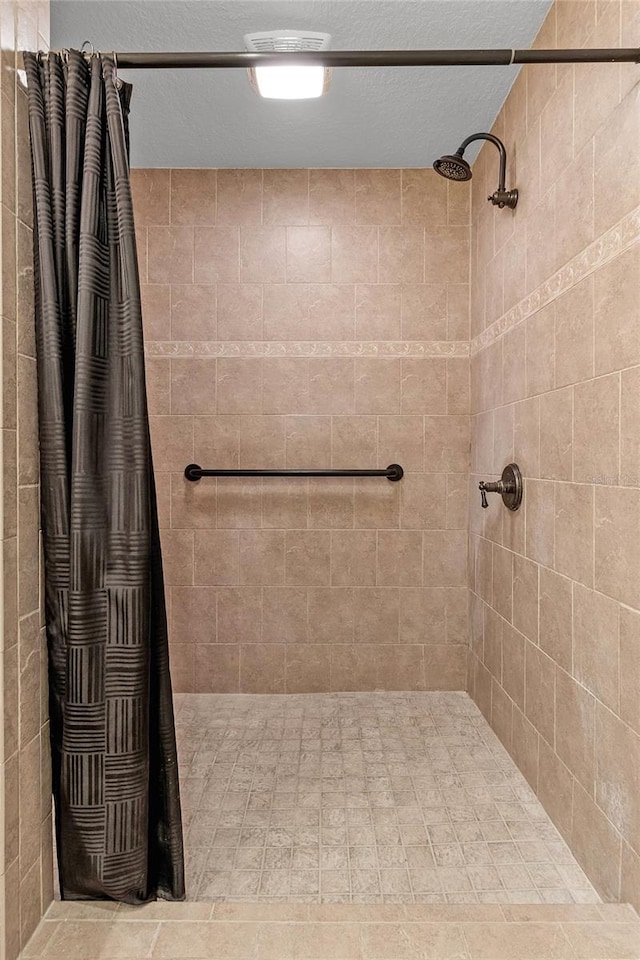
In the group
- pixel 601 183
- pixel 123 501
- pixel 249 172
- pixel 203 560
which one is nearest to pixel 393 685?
pixel 203 560

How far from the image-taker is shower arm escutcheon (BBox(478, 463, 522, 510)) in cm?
202

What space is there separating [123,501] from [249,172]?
2.00 m

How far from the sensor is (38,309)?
122 centimetres

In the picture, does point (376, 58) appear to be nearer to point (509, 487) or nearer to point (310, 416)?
point (509, 487)

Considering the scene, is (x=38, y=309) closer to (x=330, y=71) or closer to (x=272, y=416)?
(x=330, y=71)

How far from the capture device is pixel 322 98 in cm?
216

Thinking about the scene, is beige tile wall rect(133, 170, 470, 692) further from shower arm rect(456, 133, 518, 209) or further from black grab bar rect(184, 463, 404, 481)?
shower arm rect(456, 133, 518, 209)

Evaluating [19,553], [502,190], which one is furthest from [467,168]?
[19,553]

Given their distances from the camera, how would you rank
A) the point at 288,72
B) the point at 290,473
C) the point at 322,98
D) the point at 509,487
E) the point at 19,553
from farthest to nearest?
1. the point at 290,473
2. the point at 322,98
3. the point at 509,487
4. the point at 288,72
5. the point at 19,553

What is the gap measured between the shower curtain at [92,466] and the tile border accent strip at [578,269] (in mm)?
1035

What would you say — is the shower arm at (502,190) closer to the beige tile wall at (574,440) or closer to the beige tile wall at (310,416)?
the beige tile wall at (574,440)

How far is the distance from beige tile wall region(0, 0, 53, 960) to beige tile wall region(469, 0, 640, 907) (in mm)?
1202

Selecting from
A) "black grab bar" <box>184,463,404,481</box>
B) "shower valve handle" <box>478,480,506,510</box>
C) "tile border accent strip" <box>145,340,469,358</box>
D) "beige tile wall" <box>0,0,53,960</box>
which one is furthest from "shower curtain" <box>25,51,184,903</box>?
"tile border accent strip" <box>145,340,469,358</box>

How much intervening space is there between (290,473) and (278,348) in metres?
0.55
